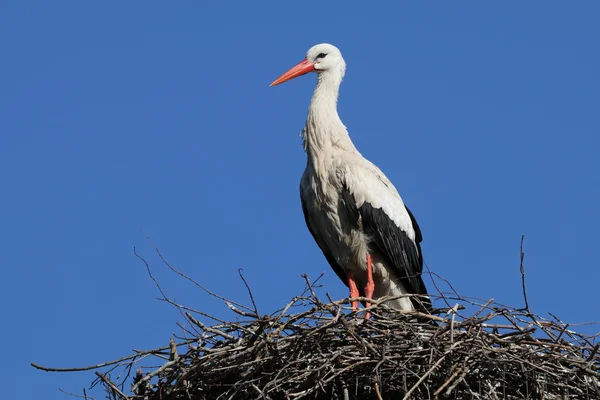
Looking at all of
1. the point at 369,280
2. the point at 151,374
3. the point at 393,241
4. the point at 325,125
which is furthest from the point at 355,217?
the point at 151,374

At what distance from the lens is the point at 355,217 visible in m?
8.00

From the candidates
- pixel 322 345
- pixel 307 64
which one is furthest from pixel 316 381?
pixel 307 64

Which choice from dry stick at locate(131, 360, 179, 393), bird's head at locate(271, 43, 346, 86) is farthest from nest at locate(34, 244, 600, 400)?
bird's head at locate(271, 43, 346, 86)

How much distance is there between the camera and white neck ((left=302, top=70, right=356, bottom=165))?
817 cm

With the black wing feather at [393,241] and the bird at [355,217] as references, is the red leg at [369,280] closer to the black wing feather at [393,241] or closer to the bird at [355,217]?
the bird at [355,217]

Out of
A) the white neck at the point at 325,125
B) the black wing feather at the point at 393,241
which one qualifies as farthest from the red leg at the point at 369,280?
the white neck at the point at 325,125

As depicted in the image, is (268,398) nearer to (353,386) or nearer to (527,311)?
(353,386)

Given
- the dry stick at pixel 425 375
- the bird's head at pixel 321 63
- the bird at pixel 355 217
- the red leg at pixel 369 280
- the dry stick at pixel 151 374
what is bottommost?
the dry stick at pixel 425 375

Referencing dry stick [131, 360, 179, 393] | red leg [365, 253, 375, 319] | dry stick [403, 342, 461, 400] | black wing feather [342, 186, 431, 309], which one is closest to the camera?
dry stick [403, 342, 461, 400]

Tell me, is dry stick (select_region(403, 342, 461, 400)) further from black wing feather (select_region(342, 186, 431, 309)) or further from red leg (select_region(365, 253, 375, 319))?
red leg (select_region(365, 253, 375, 319))

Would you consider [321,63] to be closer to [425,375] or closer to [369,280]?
[369,280]

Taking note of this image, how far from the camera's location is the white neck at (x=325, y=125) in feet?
26.8

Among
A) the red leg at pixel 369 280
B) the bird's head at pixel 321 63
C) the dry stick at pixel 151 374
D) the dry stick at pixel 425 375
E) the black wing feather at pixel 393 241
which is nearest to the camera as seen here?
the dry stick at pixel 425 375

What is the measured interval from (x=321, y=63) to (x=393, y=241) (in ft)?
4.86
